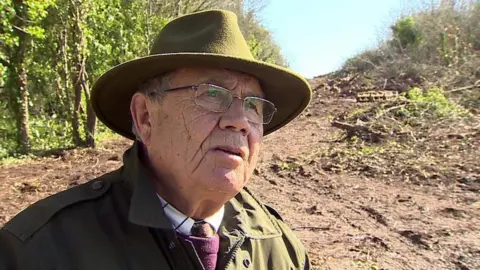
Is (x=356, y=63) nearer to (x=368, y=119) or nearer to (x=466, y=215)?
(x=368, y=119)

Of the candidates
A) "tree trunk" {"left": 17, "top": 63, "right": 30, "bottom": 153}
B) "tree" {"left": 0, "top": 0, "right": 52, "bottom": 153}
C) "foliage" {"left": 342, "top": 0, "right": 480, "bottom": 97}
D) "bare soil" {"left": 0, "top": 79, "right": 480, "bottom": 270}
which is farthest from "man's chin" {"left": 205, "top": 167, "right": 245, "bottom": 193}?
"foliage" {"left": 342, "top": 0, "right": 480, "bottom": 97}

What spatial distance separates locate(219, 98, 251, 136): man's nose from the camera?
1.71m

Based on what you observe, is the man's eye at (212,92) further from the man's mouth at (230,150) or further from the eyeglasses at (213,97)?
the man's mouth at (230,150)

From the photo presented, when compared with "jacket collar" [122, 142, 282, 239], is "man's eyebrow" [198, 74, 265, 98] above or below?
above

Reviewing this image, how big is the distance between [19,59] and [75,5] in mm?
2074

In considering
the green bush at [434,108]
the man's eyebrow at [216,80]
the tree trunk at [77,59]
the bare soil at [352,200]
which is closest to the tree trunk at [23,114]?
the tree trunk at [77,59]

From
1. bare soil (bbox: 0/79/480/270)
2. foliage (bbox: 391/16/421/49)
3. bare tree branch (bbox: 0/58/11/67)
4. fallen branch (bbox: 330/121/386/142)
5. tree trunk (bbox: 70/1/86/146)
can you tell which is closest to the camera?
bare soil (bbox: 0/79/480/270)

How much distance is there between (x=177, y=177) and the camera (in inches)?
68.7

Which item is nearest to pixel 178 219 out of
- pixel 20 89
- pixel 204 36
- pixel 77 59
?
pixel 204 36

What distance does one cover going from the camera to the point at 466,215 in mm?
6031

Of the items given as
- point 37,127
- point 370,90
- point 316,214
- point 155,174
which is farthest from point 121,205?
point 370,90

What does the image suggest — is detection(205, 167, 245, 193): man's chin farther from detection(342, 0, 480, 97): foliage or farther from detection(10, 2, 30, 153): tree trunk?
detection(342, 0, 480, 97): foliage

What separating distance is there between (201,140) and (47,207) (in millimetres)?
538

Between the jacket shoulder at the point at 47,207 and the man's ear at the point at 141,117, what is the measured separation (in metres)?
0.20
